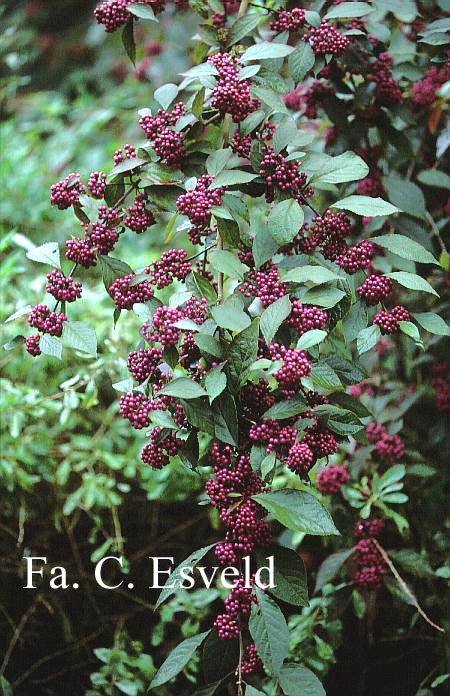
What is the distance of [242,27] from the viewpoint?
936 mm

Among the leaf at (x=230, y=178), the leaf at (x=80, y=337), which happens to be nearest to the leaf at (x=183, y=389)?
the leaf at (x=80, y=337)

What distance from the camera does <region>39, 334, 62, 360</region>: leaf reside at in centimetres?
81

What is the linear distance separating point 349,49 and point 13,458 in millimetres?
922

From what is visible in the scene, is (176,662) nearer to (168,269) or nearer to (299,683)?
(299,683)

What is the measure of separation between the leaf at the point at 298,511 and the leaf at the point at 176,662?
7.9 inches

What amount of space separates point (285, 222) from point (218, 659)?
47 centimetres

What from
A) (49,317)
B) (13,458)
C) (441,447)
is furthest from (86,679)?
(49,317)

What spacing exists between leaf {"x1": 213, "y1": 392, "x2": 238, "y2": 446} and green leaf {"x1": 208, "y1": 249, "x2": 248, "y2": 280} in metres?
0.13

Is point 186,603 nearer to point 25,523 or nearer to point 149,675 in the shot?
point 149,675

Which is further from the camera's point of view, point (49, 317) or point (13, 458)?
point (13, 458)

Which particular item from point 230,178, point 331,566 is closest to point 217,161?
point 230,178

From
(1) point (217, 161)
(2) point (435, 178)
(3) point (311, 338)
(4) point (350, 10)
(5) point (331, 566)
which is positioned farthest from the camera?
(2) point (435, 178)

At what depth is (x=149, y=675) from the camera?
4.06 feet

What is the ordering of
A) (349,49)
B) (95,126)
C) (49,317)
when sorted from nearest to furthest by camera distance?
(49,317)
(349,49)
(95,126)
